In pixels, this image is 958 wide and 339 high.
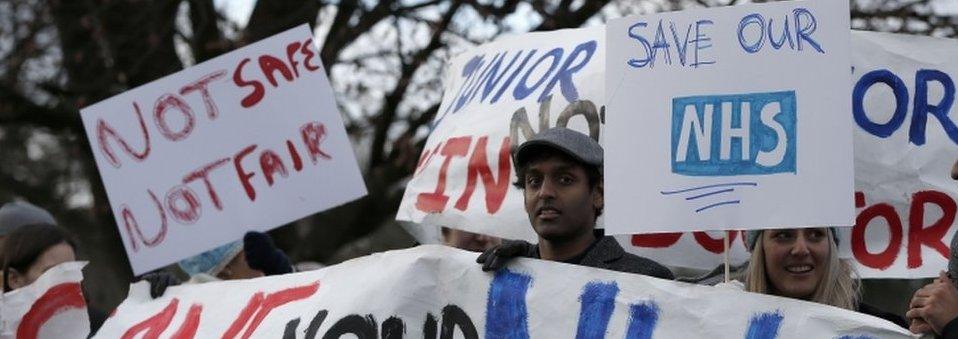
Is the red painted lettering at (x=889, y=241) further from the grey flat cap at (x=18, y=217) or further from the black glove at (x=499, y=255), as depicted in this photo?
the grey flat cap at (x=18, y=217)

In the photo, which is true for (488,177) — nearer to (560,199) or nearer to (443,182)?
(443,182)

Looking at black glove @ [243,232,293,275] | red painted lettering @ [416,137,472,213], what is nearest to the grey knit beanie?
red painted lettering @ [416,137,472,213]

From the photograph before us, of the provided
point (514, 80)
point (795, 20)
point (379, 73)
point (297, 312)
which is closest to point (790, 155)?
point (795, 20)

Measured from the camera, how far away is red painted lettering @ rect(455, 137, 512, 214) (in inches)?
209

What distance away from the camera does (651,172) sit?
3.73m

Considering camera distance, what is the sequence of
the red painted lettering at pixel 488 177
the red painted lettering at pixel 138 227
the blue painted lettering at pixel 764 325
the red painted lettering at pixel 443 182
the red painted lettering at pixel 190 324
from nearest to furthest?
the blue painted lettering at pixel 764 325 < the red painted lettering at pixel 190 324 < the red painted lettering at pixel 488 177 < the red painted lettering at pixel 443 182 < the red painted lettering at pixel 138 227

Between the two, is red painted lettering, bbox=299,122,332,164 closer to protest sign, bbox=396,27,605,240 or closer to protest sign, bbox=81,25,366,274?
protest sign, bbox=81,25,366,274

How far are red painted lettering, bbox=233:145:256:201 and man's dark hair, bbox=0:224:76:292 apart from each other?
0.56 metres

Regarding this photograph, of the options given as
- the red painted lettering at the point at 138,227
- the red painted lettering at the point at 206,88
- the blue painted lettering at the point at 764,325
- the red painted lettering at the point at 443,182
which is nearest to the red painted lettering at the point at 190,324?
the red painted lettering at the point at 138,227

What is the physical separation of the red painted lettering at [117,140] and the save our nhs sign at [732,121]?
7.65 ft

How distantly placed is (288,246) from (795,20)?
6.84 meters

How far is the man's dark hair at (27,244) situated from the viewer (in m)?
5.20

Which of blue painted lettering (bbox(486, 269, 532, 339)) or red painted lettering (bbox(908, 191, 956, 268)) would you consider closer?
blue painted lettering (bbox(486, 269, 532, 339))

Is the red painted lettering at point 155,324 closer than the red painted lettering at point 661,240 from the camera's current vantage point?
Yes
